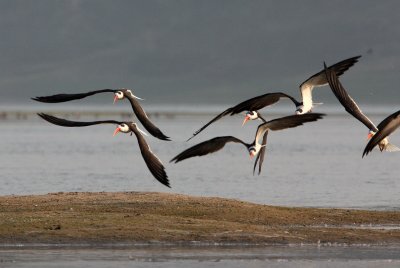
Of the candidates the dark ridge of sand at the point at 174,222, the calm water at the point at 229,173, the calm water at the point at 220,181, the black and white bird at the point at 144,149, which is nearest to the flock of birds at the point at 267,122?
the black and white bird at the point at 144,149

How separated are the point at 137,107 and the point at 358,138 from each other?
70.3 m

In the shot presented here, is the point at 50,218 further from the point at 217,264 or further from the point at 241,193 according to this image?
the point at 241,193

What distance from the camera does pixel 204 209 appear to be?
2792 centimetres

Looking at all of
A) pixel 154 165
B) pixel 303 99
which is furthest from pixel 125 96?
pixel 303 99

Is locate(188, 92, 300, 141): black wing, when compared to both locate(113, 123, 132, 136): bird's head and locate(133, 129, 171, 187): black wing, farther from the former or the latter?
locate(113, 123, 132, 136): bird's head

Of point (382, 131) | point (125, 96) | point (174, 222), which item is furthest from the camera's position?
point (174, 222)

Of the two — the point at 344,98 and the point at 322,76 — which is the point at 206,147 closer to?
the point at 344,98

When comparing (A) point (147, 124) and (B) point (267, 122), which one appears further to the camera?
(A) point (147, 124)

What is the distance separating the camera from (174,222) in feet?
82.9

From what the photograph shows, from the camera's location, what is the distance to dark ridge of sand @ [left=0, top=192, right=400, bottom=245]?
78.7 ft

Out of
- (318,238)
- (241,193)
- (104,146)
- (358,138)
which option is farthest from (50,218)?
(358,138)

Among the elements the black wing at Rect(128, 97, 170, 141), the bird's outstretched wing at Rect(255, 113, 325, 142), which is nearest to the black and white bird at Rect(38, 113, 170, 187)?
the black wing at Rect(128, 97, 170, 141)

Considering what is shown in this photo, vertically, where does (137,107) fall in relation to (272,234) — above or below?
above

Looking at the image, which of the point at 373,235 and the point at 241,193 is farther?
the point at 241,193
